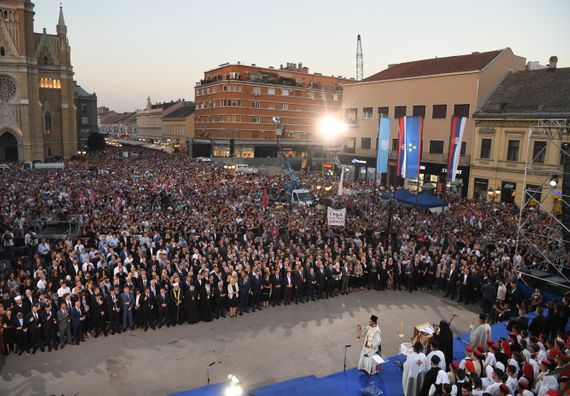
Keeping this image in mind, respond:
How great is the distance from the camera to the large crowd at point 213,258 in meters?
11.6

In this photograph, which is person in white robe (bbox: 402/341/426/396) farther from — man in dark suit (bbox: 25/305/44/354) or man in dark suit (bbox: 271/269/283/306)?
man in dark suit (bbox: 25/305/44/354)

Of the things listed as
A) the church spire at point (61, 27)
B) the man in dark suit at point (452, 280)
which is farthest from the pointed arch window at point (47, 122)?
the man in dark suit at point (452, 280)

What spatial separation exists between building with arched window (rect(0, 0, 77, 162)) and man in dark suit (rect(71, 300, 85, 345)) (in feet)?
163

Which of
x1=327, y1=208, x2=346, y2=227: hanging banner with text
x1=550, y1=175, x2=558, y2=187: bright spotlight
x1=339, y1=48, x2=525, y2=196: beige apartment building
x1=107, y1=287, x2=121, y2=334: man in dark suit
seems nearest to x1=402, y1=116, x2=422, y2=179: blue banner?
x1=327, y1=208, x2=346, y2=227: hanging banner with text

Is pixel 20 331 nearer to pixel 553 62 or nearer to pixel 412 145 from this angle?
pixel 412 145

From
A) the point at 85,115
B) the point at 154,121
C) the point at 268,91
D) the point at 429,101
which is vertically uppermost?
the point at 268,91

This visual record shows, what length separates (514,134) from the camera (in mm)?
31141

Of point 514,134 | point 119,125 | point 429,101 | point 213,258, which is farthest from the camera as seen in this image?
point 119,125

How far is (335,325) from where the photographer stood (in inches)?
498

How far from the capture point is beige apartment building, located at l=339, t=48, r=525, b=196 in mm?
35156

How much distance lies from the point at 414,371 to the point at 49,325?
9136 millimetres

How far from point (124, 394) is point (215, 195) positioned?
19433mm

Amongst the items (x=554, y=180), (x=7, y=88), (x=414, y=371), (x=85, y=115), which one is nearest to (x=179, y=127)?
(x=85, y=115)

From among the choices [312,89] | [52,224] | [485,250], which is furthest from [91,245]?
[312,89]
